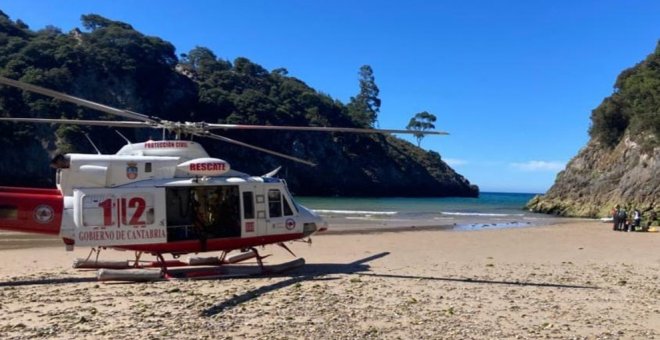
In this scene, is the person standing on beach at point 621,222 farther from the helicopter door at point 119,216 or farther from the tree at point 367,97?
the tree at point 367,97

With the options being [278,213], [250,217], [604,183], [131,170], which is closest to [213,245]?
[250,217]

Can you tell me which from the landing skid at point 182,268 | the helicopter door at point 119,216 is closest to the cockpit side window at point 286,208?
the landing skid at point 182,268

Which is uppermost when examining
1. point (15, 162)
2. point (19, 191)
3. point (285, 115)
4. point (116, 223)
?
point (285, 115)

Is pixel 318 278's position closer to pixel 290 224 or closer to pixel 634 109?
pixel 290 224

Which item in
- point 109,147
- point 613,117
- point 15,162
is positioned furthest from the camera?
point 109,147

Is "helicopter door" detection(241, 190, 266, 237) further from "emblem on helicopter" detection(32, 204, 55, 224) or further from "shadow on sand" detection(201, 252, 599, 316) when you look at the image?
"emblem on helicopter" detection(32, 204, 55, 224)

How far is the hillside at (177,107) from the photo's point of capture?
225 feet

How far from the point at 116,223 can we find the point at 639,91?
174ft

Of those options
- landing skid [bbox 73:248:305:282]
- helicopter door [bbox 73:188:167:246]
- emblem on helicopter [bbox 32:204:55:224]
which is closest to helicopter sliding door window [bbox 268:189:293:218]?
landing skid [bbox 73:248:305:282]

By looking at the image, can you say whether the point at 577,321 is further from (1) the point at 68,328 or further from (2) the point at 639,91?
(2) the point at 639,91

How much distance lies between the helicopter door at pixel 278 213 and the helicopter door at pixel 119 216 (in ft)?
7.47

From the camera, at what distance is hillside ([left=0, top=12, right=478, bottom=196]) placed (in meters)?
68.4

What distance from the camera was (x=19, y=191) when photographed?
11297 mm

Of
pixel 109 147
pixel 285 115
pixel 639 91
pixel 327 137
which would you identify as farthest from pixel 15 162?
pixel 639 91
